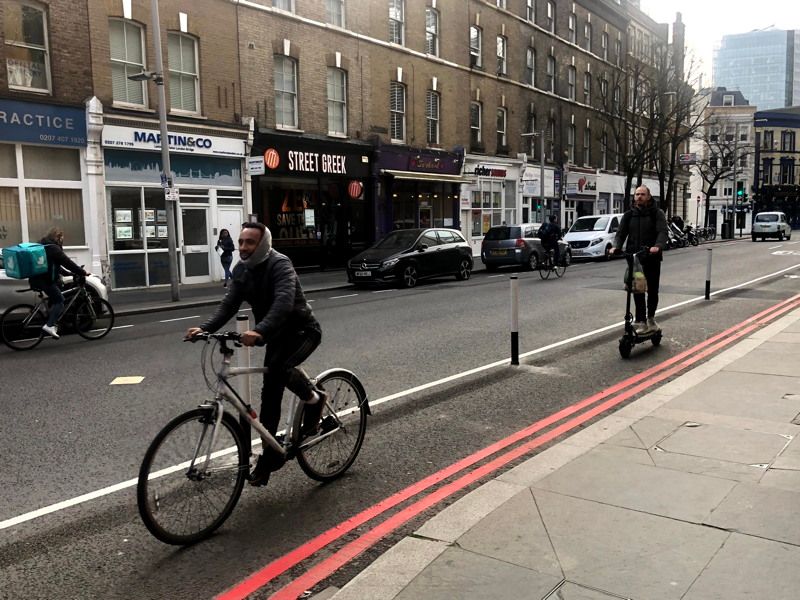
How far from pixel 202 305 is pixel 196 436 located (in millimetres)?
12472

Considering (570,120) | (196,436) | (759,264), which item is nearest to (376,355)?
(196,436)

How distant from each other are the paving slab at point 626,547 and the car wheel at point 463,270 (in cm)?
1666

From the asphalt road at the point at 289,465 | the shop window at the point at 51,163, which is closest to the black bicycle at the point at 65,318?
the asphalt road at the point at 289,465

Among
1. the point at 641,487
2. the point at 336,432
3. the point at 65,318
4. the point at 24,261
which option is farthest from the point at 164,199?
the point at 641,487

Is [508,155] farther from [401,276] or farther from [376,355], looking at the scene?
[376,355]

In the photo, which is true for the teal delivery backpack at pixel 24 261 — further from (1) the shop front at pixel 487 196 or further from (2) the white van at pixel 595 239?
(1) the shop front at pixel 487 196

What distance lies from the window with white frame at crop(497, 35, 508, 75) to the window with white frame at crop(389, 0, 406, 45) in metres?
7.61

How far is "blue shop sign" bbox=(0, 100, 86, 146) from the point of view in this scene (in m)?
15.8

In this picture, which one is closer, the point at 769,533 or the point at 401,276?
the point at 769,533

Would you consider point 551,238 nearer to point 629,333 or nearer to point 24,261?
point 629,333

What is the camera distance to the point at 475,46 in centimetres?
3189

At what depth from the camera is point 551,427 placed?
18.9 ft

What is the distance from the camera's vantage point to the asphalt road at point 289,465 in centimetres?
363

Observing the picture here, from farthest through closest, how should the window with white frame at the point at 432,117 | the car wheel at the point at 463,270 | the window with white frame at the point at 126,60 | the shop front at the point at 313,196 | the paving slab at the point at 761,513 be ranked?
the window with white frame at the point at 432,117
the shop front at the point at 313,196
the car wheel at the point at 463,270
the window with white frame at the point at 126,60
the paving slab at the point at 761,513
